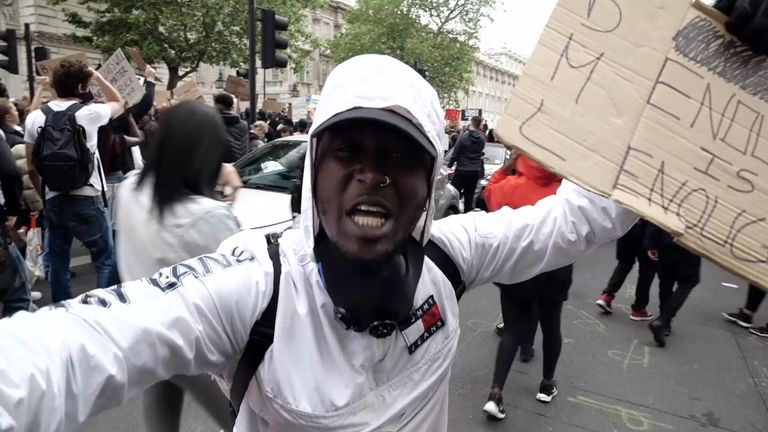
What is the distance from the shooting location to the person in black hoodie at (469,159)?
8883 millimetres

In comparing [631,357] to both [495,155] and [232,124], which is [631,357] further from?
[495,155]

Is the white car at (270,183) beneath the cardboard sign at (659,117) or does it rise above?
beneath

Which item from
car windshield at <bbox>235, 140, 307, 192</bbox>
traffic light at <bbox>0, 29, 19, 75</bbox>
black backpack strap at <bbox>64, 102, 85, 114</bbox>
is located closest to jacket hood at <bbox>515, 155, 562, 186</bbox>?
car windshield at <bbox>235, 140, 307, 192</bbox>

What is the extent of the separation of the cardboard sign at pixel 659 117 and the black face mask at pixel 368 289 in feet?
1.36

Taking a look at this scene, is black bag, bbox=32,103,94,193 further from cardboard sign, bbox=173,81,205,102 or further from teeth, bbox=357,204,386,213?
teeth, bbox=357,204,386,213

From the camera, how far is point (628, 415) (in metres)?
3.37

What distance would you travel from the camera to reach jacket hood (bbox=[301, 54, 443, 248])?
40.1 inches

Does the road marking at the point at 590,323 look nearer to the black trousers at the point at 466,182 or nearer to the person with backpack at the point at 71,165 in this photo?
the person with backpack at the point at 71,165

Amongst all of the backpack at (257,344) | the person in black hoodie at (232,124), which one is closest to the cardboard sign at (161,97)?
the person in black hoodie at (232,124)

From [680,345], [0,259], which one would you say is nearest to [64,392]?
[0,259]

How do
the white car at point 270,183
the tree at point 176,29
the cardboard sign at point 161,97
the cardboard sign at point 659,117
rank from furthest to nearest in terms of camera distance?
1. the tree at point 176,29
2. the cardboard sign at point 161,97
3. the white car at point 270,183
4. the cardboard sign at point 659,117

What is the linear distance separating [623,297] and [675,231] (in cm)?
507

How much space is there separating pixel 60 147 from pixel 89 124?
25cm

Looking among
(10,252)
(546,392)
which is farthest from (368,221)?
(10,252)
